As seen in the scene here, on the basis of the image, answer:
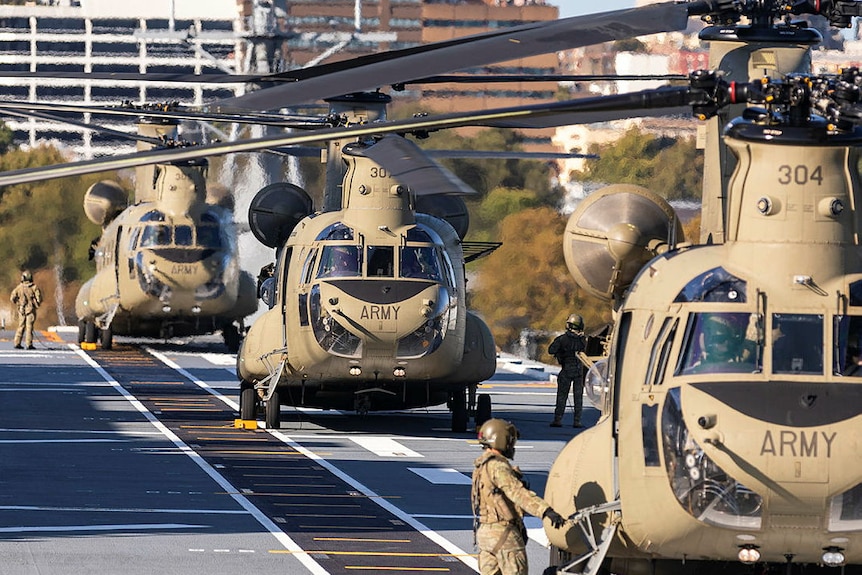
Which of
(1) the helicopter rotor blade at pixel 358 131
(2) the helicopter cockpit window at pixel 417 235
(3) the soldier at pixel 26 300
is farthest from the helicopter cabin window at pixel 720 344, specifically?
(3) the soldier at pixel 26 300

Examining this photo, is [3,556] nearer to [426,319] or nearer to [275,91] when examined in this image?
[275,91]

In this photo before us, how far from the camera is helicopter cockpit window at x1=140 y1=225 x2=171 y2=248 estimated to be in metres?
38.7

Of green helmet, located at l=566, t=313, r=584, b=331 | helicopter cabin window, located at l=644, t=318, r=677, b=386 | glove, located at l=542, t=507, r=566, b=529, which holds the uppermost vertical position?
helicopter cabin window, located at l=644, t=318, r=677, b=386

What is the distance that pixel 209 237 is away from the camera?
39.0m

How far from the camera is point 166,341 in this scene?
146 feet

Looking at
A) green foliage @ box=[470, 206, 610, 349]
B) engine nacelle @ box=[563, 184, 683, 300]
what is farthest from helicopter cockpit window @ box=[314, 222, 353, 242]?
green foliage @ box=[470, 206, 610, 349]

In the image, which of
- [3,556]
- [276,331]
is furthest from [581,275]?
[276,331]

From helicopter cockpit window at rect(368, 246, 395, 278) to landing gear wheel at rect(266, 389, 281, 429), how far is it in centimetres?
237

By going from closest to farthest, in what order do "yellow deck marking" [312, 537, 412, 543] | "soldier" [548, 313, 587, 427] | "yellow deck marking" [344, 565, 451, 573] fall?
"yellow deck marking" [344, 565, 451, 573], "yellow deck marking" [312, 537, 412, 543], "soldier" [548, 313, 587, 427]

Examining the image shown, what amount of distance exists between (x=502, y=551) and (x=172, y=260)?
26858mm

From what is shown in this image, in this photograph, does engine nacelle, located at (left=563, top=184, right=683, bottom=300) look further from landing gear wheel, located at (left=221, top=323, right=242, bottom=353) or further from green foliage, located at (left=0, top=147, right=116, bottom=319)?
green foliage, located at (left=0, top=147, right=116, bottom=319)

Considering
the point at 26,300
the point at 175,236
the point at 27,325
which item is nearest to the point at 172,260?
the point at 175,236

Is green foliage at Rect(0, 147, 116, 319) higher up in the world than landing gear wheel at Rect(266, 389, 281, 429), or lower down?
lower down

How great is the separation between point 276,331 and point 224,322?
49.3ft
